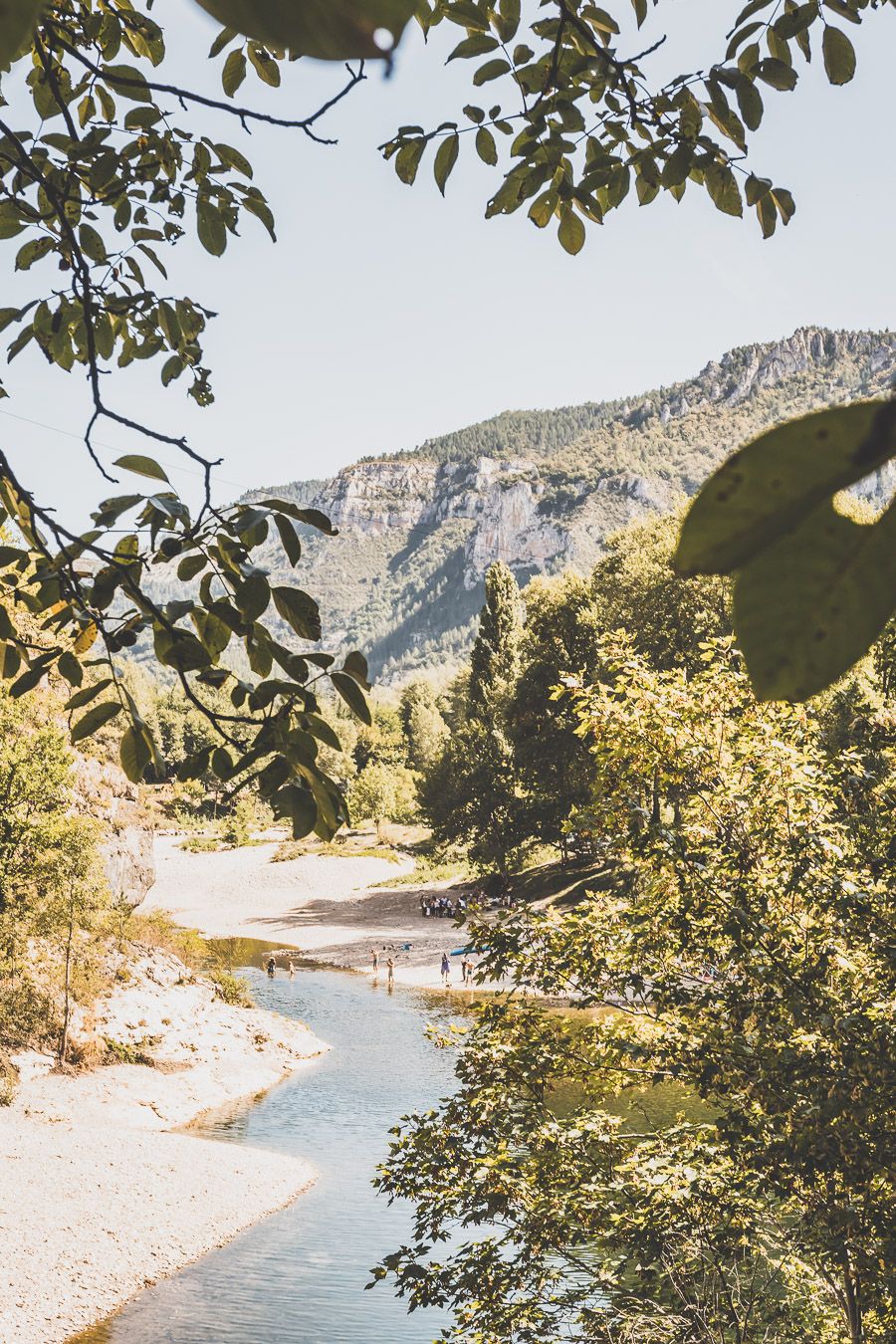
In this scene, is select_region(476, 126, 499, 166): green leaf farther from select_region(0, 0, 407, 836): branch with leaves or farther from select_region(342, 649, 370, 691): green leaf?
select_region(342, 649, 370, 691): green leaf

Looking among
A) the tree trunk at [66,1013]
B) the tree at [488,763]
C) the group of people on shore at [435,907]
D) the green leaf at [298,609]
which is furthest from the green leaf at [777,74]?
the group of people on shore at [435,907]

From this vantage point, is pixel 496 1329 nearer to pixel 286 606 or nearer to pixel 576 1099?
pixel 286 606

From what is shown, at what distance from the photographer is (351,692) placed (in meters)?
1.50

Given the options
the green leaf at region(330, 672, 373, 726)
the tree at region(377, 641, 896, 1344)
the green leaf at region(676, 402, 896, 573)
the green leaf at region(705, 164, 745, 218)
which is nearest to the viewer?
the green leaf at region(676, 402, 896, 573)

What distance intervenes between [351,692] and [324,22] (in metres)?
1.19

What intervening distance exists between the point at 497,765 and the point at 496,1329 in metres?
33.1

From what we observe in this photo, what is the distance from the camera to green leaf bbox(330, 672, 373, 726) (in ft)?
4.91

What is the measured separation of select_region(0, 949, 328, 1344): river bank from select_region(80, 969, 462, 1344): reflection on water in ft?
1.53

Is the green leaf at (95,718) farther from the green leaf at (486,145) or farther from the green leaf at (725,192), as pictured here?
the green leaf at (725,192)

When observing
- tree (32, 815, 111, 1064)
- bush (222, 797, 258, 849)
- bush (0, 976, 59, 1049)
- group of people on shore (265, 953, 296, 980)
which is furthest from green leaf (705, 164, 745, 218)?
bush (222, 797, 258, 849)

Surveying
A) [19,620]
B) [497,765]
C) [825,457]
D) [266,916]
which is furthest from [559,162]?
[266,916]

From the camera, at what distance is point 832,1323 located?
6.25 m

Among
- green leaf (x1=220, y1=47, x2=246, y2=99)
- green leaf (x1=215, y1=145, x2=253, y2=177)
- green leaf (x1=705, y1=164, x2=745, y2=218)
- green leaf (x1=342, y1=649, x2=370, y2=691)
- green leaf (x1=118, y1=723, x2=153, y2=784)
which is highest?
green leaf (x1=220, y1=47, x2=246, y2=99)

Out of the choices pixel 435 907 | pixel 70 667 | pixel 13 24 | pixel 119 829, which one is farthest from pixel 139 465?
pixel 435 907
